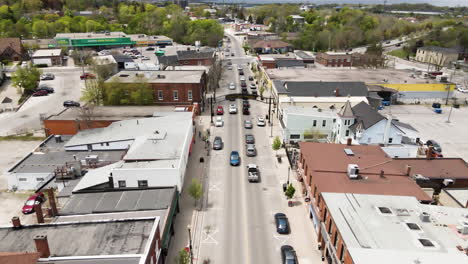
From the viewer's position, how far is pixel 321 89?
221 feet

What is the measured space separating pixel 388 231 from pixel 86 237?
22.3 metres

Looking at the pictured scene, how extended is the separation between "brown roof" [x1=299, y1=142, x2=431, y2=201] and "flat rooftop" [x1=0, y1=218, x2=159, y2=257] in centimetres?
1708

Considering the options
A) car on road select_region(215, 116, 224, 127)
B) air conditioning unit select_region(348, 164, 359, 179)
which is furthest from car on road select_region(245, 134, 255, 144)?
air conditioning unit select_region(348, 164, 359, 179)

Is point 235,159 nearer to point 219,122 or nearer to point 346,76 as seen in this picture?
point 219,122

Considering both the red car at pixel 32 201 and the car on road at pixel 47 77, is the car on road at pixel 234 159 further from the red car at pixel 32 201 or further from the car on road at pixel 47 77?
the car on road at pixel 47 77

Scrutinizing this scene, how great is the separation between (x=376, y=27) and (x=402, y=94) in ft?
421

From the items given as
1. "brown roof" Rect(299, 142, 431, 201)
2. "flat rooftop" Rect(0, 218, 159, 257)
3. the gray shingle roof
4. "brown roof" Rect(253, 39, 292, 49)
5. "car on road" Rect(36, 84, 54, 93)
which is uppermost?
"brown roof" Rect(253, 39, 292, 49)

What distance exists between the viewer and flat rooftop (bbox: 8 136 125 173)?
42.0 metres

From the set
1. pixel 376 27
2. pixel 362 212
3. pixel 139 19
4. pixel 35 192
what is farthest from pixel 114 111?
pixel 376 27

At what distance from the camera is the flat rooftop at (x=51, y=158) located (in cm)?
4198

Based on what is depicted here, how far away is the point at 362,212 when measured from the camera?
26984 millimetres

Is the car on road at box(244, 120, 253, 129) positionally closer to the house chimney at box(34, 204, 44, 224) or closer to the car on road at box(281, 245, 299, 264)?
the car on road at box(281, 245, 299, 264)

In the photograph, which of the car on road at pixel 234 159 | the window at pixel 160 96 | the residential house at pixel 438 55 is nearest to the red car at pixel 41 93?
the window at pixel 160 96

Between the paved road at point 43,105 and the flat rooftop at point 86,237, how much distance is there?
42798mm
